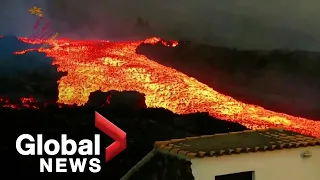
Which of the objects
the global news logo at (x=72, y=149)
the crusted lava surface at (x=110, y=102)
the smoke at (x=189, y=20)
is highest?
the smoke at (x=189, y=20)

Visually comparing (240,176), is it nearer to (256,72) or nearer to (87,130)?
(256,72)

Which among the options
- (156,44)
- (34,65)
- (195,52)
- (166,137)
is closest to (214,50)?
(195,52)

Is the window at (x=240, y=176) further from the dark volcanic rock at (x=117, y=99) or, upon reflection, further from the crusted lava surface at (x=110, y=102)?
the dark volcanic rock at (x=117, y=99)

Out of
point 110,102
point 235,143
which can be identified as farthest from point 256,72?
point 110,102

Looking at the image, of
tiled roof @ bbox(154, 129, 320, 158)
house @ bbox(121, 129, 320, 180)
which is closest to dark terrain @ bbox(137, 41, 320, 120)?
tiled roof @ bbox(154, 129, 320, 158)

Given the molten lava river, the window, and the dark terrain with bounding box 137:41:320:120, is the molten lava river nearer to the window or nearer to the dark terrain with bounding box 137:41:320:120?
the dark terrain with bounding box 137:41:320:120

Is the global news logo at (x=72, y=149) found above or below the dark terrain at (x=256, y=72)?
below

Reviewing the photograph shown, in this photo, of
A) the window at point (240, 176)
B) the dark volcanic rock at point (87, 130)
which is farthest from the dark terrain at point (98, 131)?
the window at point (240, 176)
